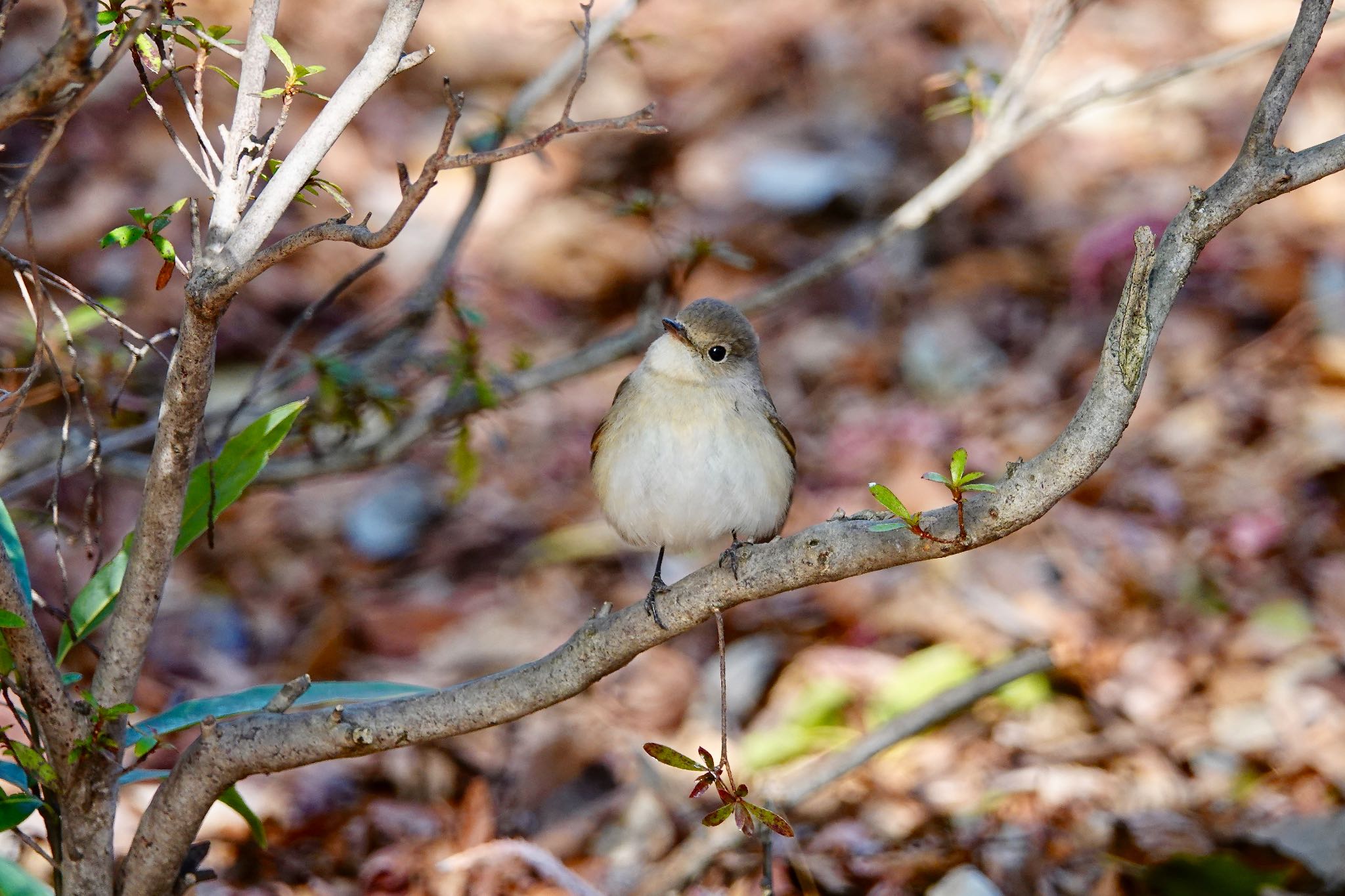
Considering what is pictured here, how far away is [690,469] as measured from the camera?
359 cm

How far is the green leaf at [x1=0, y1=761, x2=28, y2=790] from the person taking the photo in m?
2.64

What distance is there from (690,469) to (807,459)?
2841 millimetres

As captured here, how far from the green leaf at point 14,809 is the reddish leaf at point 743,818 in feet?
4.79

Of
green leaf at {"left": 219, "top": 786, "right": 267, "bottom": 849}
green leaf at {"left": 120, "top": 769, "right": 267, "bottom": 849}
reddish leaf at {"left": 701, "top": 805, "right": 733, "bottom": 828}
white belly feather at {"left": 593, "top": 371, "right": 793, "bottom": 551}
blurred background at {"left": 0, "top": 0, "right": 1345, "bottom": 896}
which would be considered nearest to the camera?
reddish leaf at {"left": 701, "top": 805, "right": 733, "bottom": 828}

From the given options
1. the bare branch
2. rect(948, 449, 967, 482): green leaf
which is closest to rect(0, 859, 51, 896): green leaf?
the bare branch

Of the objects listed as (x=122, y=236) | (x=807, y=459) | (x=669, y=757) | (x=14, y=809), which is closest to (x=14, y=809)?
(x=14, y=809)

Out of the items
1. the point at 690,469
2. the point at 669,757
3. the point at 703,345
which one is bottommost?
the point at 669,757

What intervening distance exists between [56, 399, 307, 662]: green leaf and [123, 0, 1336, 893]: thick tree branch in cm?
44

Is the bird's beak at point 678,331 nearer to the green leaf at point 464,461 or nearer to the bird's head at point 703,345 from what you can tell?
the bird's head at point 703,345

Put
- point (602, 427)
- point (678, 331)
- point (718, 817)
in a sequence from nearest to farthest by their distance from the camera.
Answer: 1. point (718, 817)
2. point (678, 331)
3. point (602, 427)

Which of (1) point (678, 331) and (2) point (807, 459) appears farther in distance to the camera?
(2) point (807, 459)

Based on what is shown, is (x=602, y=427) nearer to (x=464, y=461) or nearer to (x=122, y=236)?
(x=464, y=461)

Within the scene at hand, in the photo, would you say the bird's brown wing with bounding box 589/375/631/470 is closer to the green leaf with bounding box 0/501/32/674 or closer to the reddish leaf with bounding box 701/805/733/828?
the green leaf with bounding box 0/501/32/674

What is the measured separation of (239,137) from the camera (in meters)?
2.30
